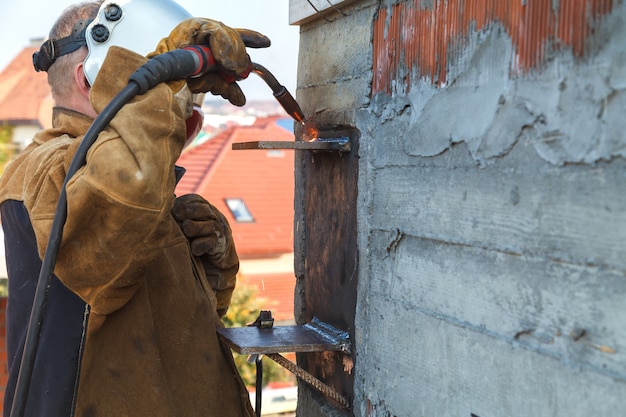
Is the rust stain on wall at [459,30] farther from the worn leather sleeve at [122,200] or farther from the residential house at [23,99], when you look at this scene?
the residential house at [23,99]

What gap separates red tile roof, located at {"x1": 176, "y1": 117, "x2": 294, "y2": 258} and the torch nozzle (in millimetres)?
9930

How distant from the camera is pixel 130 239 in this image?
171 centimetres

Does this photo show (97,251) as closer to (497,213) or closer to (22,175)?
(22,175)

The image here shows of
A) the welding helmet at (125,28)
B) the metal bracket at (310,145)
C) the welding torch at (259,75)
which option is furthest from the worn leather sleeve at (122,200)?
the welding helmet at (125,28)

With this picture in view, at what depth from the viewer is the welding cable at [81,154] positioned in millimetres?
1667

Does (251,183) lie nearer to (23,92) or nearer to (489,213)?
(23,92)

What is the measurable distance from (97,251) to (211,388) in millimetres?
652

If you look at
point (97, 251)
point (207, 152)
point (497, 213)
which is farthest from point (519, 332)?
point (207, 152)

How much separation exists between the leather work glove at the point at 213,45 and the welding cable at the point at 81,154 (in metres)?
0.09

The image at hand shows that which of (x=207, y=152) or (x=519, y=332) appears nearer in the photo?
(x=519, y=332)

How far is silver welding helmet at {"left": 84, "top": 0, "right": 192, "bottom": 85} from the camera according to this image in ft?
7.22

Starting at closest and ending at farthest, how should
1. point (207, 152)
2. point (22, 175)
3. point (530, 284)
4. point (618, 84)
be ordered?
1. point (618, 84)
2. point (530, 284)
3. point (22, 175)
4. point (207, 152)

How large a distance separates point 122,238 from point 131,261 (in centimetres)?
8

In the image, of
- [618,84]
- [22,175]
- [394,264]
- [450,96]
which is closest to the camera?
[618,84]
